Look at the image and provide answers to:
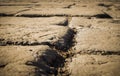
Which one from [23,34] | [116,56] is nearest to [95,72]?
[116,56]

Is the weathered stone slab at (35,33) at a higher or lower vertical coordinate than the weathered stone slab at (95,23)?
higher

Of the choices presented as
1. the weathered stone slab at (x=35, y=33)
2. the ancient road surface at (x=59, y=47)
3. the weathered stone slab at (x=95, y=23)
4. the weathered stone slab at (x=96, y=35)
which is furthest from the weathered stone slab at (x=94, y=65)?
the weathered stone slab at (x=95, y=23)

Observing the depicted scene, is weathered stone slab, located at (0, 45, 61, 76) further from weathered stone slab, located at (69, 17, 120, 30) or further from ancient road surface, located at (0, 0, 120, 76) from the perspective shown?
weathered stone slab, located at (69, 17, 120, 30)

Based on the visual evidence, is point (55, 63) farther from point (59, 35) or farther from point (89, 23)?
point (89, 23)

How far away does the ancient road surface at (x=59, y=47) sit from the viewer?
119 centimetres

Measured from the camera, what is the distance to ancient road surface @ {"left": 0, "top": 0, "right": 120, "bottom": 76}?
3.90ft

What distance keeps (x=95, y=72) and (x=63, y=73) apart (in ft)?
0.66

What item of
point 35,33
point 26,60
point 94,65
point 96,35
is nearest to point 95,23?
point 96,35

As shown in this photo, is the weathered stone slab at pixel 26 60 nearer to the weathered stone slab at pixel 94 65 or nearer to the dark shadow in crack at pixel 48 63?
the dark shadow in crack at pixel 48 63

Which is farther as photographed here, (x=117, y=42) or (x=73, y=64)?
(x=117, y=42)

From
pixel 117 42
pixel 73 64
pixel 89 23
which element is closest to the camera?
pixel 73 64

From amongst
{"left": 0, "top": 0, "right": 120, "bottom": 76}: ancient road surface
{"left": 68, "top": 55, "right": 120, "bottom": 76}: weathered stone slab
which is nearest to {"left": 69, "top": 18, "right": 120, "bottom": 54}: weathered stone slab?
{"left": 0, "top": 0, "right": 120, "bottom": 76}: ancient road surface

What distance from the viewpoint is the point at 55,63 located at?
1317 millimetres

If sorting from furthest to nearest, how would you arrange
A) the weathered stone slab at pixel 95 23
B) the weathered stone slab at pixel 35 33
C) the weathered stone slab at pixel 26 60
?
the weathered stone slab at pixel 95 23 < the weathered stone slab at pixel 35 33 < the weathered stone slab at pixel 26 60
